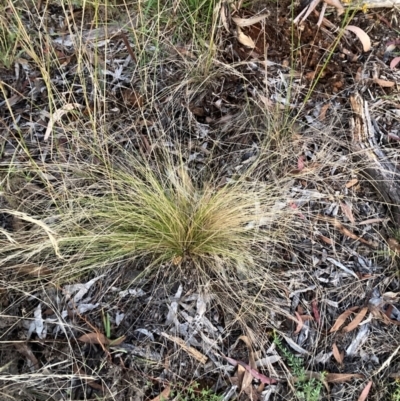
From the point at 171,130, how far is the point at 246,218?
61 centimetres

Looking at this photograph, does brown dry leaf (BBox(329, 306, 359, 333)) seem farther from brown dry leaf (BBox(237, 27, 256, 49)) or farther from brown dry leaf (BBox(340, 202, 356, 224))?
brown dry leaf (BBox(237, 27, 256, 49))

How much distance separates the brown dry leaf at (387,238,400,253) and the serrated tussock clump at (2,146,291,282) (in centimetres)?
41

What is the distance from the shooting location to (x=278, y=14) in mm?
2527

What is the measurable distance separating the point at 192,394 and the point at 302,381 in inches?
14.5

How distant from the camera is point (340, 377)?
1826 mm

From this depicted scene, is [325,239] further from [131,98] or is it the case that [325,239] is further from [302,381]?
[131,98]

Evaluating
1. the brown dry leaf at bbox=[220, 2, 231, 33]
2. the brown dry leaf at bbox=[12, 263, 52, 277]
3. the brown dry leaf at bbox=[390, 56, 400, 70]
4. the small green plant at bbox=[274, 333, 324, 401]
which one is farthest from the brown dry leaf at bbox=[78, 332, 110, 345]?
the brown dry leaf at bbox=[390, 56, 400, 70]

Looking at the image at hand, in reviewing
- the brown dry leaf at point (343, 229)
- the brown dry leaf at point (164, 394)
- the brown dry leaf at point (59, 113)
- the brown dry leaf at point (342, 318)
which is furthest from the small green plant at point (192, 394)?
the brown dry leaf at point (59, 113)

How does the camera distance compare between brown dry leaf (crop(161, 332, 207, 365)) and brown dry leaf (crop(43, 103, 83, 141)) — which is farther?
brown dry leaf (crop(43, 103, 83, 141))

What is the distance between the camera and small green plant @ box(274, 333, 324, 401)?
172 cm

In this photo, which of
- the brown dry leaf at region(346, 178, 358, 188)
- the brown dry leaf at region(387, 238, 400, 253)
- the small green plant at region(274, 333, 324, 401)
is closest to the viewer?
the small green plant at region(274, 333, 324, 401)

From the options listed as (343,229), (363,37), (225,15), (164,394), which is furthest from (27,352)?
(363,37)

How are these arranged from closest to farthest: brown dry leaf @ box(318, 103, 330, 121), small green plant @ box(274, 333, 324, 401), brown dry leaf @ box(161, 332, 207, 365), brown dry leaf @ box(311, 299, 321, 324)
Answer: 1. small green plant @ box(274, 333, 324, 401)
2. brown dry leaf @ box(161, 332, 207, 365)
3. brown dry leaf @ box(311, 299, 321, 324)
4. brown dry leaf @ box(318, 103, 330, 121)

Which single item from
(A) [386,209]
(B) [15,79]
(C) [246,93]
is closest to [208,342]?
(A) [386,209]
